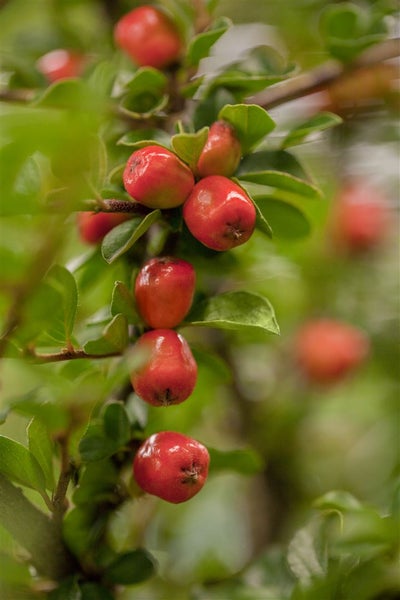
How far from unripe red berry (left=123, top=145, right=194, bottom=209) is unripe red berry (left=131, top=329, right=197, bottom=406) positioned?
9 centimetres

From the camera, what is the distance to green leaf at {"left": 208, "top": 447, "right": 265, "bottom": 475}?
659mm

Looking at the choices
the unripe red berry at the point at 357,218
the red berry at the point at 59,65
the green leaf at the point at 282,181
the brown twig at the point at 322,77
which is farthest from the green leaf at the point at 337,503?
the unripe red berry at the point at 357,218

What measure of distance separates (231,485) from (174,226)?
991 mm

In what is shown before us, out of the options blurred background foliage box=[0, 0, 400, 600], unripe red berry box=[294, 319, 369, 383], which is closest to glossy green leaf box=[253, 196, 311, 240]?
blurred background foliage box=[0, 0, 400, 600]

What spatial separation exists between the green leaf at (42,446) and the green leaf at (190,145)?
8.4 inches

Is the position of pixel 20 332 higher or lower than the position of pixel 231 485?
higher

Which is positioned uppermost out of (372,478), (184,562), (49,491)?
(49,491)

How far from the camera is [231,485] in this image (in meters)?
1.45

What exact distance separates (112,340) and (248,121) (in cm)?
19

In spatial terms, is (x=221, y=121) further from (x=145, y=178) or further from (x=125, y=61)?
(x=125, y=61)

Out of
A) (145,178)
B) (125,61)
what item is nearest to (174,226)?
(145,178)

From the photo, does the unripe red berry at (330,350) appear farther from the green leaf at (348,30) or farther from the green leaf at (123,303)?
the green leaf at (123,303)

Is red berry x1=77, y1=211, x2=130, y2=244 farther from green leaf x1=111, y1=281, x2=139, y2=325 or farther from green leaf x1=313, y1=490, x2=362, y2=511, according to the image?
green leaf x1=313, y1=490, x2=362, y2=511

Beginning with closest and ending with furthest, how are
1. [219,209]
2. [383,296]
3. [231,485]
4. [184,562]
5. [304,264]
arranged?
[219,209], [184,562], [304,264], [383,296], [231,485]
